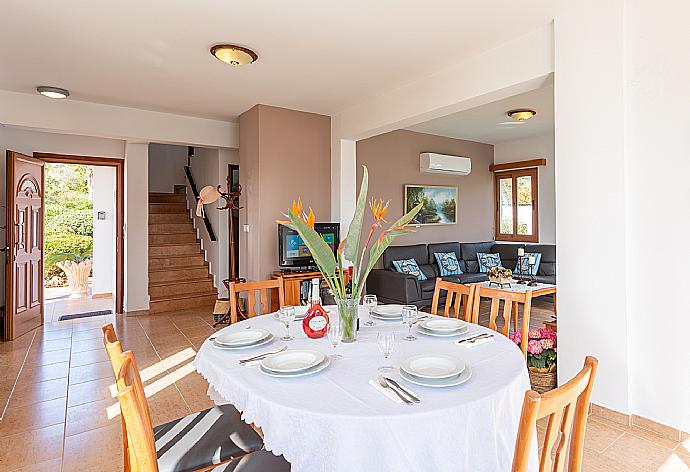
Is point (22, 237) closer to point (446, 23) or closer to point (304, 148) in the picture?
point (304, 148)

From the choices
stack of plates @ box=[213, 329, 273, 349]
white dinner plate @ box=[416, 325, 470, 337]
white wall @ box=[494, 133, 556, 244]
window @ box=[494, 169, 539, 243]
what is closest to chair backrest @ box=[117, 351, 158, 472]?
stack of plates @ box=[213, 329, 273, 349]

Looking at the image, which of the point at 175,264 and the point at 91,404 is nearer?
the point at 91,404

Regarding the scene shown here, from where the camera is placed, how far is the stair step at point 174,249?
6871 mm

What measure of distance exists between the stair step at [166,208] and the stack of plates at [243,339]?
257 inches

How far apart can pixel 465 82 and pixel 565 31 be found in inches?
36.3

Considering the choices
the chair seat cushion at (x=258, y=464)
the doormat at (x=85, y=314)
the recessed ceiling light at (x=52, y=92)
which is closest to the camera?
the chair seat cushion at (x=258, y=464)

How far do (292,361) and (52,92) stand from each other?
4.23m

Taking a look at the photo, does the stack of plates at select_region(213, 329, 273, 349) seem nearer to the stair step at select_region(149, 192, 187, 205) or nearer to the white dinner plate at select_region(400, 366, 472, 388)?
the white dinner plate at select_region(400, 366, 472, 388)

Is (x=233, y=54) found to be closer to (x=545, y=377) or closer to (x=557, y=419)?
(x=557, y=419)

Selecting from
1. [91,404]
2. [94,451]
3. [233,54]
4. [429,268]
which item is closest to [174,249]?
[429,268]

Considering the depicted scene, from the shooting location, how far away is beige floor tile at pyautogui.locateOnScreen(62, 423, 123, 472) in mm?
2205

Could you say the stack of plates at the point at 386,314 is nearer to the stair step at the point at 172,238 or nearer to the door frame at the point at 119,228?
the door frame at the point at 119,228

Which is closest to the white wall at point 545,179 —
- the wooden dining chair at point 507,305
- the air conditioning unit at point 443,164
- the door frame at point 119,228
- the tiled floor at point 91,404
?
→ the air conditioning unit at point 443,164

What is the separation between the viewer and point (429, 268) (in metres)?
6.39
